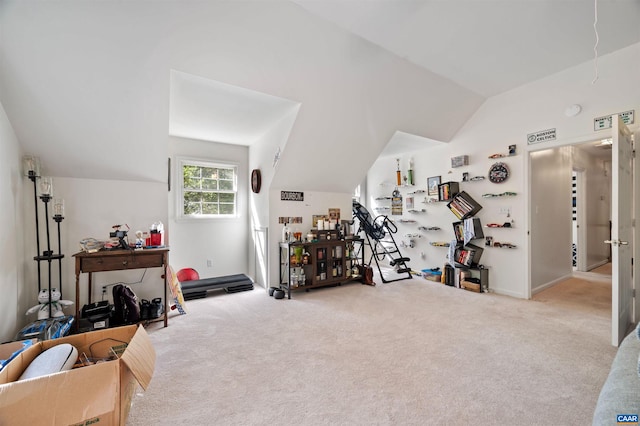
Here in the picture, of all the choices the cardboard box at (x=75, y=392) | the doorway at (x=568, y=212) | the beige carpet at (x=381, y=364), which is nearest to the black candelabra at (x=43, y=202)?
the beige carpet at (x=381, y=364)

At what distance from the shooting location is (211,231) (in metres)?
4.79

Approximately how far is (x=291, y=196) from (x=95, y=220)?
256cm

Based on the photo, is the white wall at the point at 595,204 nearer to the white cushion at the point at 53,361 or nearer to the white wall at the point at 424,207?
the white wall at the point at 424,207

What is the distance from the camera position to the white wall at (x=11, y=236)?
227 cm

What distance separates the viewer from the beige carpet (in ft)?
5.39

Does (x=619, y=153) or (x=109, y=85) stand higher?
(x=109, y=85)

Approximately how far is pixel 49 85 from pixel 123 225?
1566mm

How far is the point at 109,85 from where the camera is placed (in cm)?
248

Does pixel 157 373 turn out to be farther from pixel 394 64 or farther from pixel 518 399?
pixel 394 64

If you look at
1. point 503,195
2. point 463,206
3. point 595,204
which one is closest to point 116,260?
point 463,206

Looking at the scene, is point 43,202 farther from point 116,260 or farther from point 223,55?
point 223,55

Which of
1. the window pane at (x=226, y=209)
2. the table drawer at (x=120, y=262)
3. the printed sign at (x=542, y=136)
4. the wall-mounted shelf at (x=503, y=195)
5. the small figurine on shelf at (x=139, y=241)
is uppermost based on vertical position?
the printed sign at (x=542, y=136)

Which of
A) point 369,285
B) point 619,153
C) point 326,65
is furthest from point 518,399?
point 326,65

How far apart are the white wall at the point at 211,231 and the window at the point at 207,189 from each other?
100 millimetres
